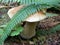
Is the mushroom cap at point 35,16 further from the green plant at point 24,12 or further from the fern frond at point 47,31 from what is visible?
the fern frond at point 47,31

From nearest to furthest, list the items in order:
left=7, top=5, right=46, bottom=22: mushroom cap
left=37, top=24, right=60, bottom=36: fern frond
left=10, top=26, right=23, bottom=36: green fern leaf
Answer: left=7, top=5, right=46, bottom=22: mushroom cap < left=10, top=26, right=23, bottom=36: green fern leaf < left=37, top=24, right=60, bottom=36: fern frond

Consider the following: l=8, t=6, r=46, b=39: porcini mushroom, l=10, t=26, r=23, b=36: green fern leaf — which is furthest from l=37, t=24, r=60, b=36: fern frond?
l=10, t=26, r=23, b=36: green fern leaf

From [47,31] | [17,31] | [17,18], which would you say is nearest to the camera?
[17,18]

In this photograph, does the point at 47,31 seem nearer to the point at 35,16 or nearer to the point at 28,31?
the point at 28,31

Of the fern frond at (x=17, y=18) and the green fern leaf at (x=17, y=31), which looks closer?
the fern frond at (x=17, y=18)

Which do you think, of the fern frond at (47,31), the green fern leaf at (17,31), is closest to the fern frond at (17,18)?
the green fern leaf at (17,31)

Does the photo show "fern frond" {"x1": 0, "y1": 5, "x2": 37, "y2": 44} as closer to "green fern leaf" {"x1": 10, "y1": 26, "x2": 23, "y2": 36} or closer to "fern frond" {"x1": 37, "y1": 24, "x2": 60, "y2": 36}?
"green fern leaf" {"x1": 10, "y1": 26, "x2": 23, "y2": 36}

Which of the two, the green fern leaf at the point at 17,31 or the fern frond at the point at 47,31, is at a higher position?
the green fern leaf at the point at 17,31

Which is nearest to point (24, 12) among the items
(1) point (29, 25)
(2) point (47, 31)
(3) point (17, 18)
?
(3) point (17, 18)

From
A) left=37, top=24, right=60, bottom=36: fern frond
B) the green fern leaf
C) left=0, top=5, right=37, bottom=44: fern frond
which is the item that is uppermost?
left=0, top=5, right=37, bottom=44: fern frond

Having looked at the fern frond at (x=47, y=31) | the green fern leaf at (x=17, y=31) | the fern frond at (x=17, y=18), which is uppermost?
the fern frond at (x=17, y=18)

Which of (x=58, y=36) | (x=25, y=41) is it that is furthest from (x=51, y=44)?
(x=25, y=41)
